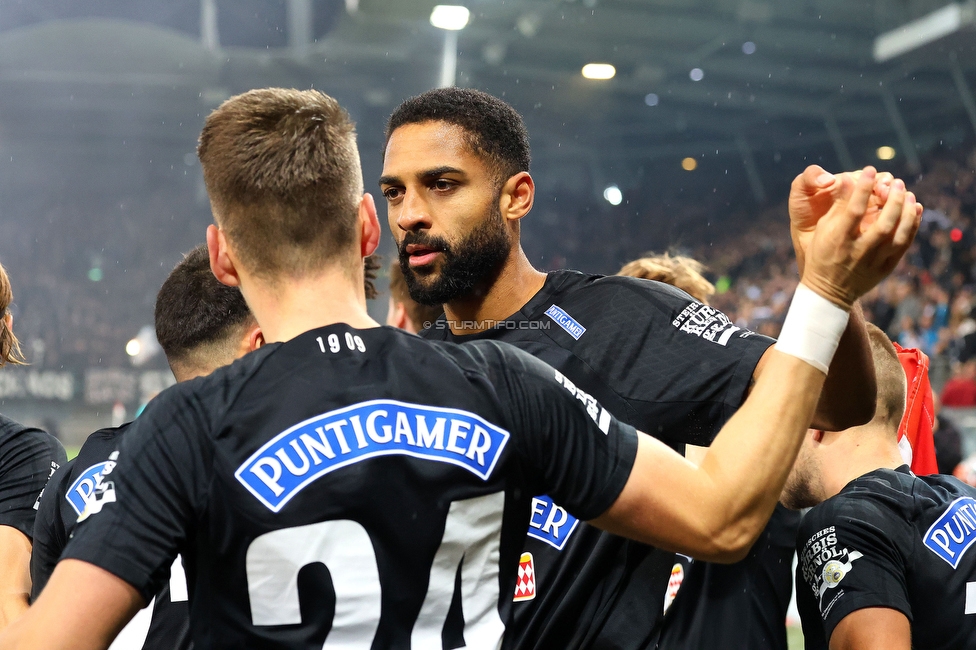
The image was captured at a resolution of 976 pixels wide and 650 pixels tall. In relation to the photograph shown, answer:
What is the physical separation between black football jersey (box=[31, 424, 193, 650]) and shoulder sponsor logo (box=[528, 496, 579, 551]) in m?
0.86

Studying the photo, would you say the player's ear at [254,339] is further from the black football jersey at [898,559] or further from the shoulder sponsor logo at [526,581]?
the black football jersey at [898,559]

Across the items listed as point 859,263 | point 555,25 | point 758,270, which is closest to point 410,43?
point 555,25

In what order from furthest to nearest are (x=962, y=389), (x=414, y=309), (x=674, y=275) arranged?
(x=962, y=389) < (x=414, y=309) < (x=674, y=275)

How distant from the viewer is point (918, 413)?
3.40 meters

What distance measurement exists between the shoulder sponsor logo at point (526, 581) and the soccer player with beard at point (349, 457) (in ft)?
2.22

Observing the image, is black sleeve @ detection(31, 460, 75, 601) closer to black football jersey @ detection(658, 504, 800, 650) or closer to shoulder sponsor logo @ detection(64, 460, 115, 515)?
shoulder sponsor logo @ detection(64, 460, 115, 515)

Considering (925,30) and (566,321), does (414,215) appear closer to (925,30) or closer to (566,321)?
(566,321)

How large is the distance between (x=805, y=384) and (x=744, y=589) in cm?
185

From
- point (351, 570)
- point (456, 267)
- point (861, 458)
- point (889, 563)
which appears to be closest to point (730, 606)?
point (861, 458)

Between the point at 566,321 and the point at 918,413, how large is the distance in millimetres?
1715

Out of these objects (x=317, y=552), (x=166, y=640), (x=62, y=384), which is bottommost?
(x=62, y=384)

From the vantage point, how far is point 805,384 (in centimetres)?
145

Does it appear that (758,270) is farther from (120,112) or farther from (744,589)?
(744,589)

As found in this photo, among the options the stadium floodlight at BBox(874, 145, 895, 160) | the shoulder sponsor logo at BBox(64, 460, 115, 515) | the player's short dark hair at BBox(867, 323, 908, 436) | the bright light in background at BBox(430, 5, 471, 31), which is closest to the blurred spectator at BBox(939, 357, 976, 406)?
the stadium floodlight at BBox(874, 145, 895, 160)
